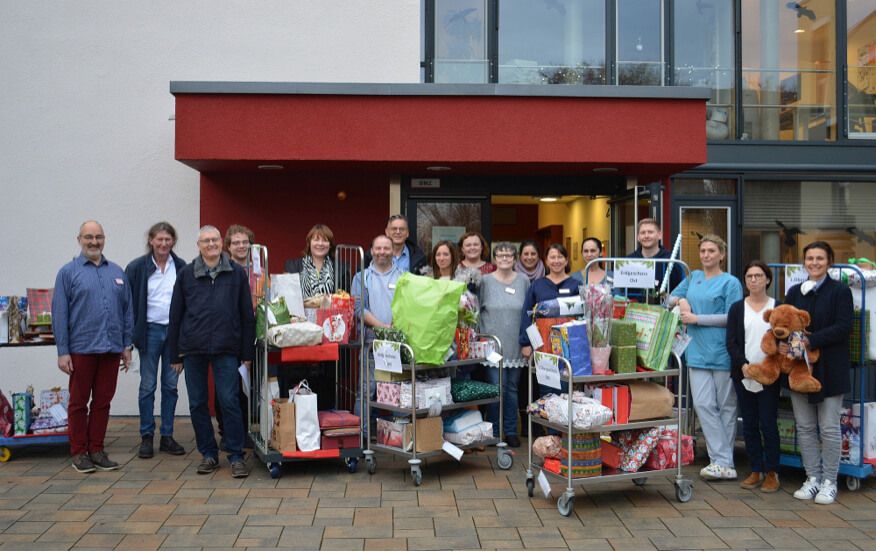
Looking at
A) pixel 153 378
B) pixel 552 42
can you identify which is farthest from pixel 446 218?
pixel 153 378

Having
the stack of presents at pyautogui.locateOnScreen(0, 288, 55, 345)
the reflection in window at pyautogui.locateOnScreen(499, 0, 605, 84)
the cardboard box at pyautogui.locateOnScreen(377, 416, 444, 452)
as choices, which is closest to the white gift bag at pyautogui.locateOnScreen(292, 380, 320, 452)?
the cardboard box at pyautogui.locateOnScreen(377, 416, 444, 452)

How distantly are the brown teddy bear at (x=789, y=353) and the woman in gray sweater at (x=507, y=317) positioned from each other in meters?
2.05

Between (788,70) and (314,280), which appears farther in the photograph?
(788,70)

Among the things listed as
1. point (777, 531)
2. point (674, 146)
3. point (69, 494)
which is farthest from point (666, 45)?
point (69, 494)

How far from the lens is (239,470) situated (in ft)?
19.6

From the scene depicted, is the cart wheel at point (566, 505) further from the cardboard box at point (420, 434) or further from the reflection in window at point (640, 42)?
the reflection in window at point (640, 42)

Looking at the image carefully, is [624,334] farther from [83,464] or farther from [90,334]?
[83,464]

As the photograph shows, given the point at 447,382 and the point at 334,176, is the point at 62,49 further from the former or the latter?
the point at 447,382

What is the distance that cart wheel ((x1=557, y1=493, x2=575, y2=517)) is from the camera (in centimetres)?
501

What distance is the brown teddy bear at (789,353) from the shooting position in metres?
5.31

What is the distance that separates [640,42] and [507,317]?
4.18 metres

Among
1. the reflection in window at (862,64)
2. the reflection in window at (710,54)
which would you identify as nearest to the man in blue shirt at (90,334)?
the reflection in window at (710,54)

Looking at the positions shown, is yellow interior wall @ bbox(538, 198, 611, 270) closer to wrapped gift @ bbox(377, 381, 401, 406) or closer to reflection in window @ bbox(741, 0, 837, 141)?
reflection in window @ bbox(741, 0, 837, 141)

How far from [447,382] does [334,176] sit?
126 inches
